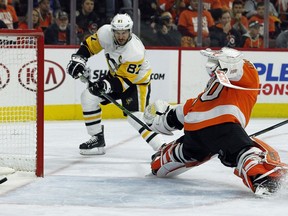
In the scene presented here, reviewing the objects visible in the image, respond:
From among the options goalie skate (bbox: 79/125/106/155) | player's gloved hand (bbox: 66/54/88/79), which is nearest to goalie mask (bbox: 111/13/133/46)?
player's gloved hand (bbox: 66/54/88/79)

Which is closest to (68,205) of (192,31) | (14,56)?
(14,56)

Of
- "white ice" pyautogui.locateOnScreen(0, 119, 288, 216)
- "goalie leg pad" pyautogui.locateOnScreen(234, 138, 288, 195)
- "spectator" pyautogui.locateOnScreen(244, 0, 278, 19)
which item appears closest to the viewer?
"white ice" pyautogui.locateOnScreen(0, 119, 288, 216)

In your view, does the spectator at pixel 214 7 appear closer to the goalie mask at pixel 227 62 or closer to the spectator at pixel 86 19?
the spectator at pixel 86 19

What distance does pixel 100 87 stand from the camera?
233 inches

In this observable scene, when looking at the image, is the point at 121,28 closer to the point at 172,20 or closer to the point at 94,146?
the point at 94,146

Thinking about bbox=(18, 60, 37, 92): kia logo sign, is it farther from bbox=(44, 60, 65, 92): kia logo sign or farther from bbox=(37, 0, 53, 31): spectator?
bbox=(37, 0, 53, 31): spectator

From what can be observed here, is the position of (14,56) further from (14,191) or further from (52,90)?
(14,191)

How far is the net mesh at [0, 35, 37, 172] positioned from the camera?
531cm

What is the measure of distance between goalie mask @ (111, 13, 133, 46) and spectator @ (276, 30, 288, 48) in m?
3.46

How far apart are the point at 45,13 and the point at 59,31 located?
21cm

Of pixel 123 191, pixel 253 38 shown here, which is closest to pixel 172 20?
pixel 253 38

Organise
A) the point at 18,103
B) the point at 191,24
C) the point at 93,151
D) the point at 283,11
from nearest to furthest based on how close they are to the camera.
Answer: the point at 93,151 < the point at 18,103 < the point at 191,24 < the point at 283,11

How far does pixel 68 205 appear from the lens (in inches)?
164

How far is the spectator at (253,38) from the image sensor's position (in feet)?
29.2
